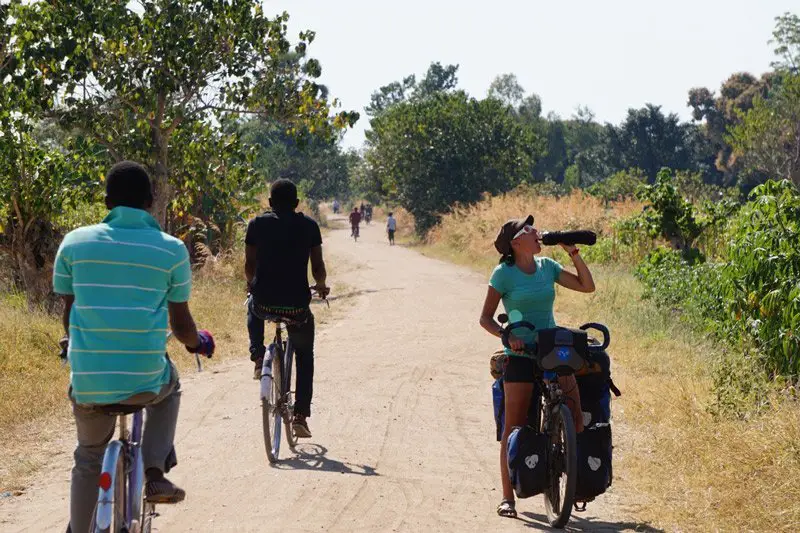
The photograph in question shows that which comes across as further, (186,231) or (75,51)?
(186,231)

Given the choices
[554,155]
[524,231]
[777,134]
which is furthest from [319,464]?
[554,155]

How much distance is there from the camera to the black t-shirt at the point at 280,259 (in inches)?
309

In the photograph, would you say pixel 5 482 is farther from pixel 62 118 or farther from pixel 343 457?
pixel 62 118

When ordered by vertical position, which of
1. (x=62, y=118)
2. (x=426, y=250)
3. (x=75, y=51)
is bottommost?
(x=426, y=250)

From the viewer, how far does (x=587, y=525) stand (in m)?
6.45

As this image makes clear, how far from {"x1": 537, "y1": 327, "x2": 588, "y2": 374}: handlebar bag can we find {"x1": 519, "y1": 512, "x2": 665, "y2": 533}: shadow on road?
3.41 feet

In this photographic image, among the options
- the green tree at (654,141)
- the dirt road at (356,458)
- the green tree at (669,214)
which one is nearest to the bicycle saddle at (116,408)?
the dirt road at (356,458)

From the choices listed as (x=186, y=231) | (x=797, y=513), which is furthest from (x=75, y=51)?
(x=797, y=513)

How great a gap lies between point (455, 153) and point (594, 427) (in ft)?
131

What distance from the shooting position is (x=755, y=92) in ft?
269

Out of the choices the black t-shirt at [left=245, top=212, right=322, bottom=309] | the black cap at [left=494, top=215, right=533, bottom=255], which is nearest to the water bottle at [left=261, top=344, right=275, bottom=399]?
the black t-shirt at [left=245, top=212, right=322, bottom=309]

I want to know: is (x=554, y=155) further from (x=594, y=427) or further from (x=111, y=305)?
(x=111, y=305)

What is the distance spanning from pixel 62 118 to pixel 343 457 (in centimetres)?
1308

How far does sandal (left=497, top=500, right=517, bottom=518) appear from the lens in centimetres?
645
